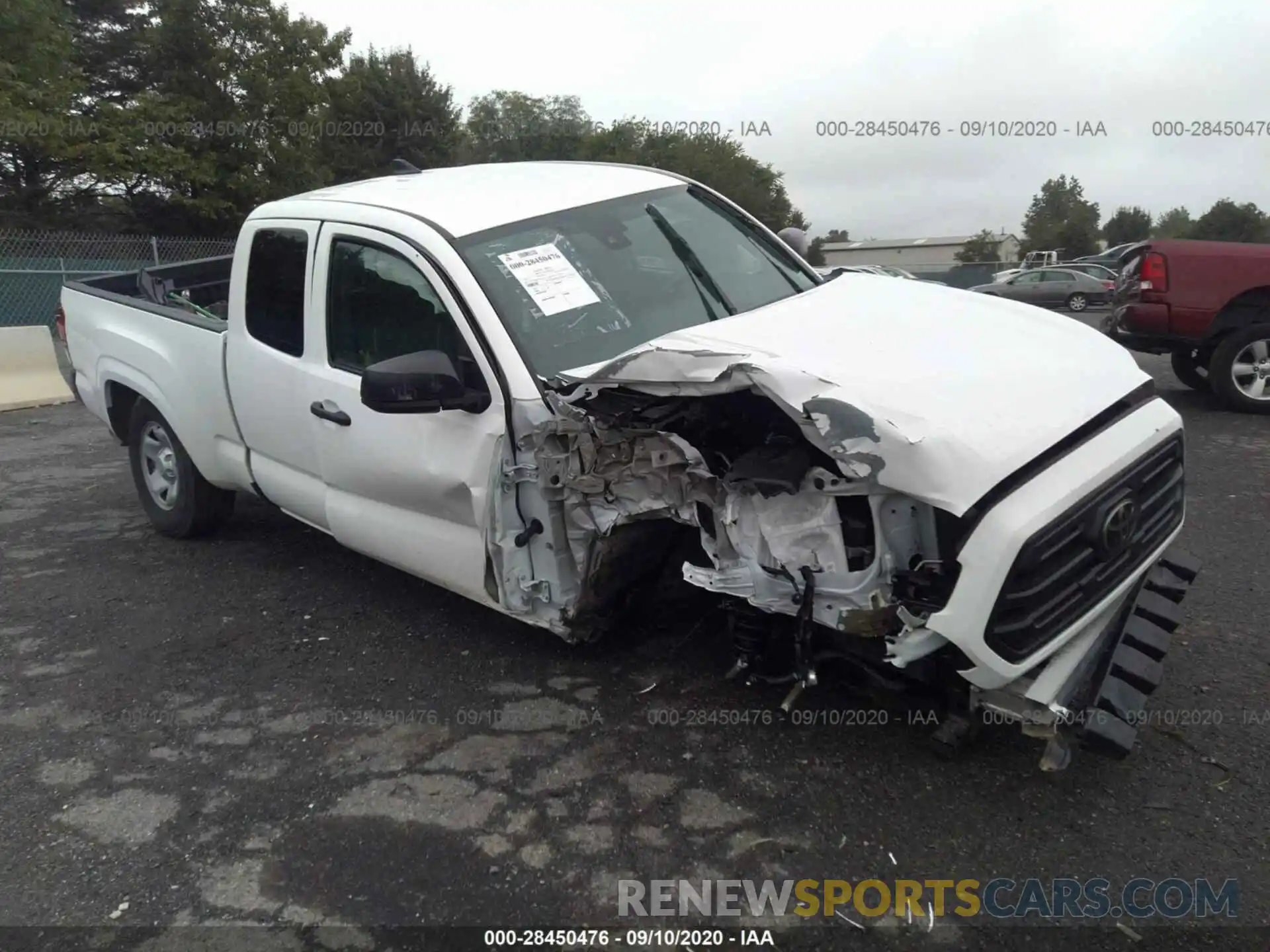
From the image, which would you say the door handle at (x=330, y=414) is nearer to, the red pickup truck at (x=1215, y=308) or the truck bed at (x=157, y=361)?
the truck bed at (x=157, y=361)

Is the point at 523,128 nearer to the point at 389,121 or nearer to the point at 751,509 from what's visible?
the point at 389,121

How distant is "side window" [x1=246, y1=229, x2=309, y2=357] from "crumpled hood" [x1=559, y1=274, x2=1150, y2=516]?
1659 mm

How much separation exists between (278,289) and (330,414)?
823 mm

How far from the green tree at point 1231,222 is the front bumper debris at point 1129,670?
53.7 metres

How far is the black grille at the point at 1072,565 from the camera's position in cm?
246

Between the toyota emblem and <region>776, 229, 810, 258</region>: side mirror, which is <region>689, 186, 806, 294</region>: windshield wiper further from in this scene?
the toyota emblem

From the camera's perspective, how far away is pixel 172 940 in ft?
8.04

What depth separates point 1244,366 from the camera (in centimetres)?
758

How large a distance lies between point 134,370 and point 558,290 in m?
3.01

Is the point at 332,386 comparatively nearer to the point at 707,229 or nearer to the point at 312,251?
the point at 312,251

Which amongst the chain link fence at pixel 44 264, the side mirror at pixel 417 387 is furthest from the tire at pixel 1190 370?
the chain link fence at pixel 44 264

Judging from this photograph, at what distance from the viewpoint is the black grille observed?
8.05 feet

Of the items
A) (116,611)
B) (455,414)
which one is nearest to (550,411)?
(455,414)

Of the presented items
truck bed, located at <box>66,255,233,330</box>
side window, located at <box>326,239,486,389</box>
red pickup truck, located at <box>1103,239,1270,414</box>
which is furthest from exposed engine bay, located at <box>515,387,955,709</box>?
red pickup truck, located at <box>1103,239,1270,414</box>
